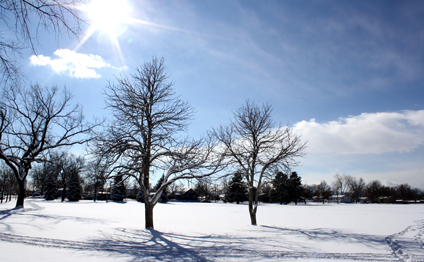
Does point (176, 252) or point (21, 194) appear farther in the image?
point (21, 194)

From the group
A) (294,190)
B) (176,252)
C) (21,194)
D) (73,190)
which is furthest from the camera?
(294,190)

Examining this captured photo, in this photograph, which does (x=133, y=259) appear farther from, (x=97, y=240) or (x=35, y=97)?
(x=35, y=97)

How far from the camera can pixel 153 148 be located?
40.7ft

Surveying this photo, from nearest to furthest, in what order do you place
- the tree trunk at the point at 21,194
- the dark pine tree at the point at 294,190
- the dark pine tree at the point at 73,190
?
the tree trunk at the point at 21,194
the dark pine tree at the point at 73,190
the dark pine tree at the point at 294,190

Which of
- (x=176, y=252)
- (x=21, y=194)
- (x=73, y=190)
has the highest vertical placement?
(x=21, y=194)

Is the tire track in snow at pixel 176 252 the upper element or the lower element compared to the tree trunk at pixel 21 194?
lower

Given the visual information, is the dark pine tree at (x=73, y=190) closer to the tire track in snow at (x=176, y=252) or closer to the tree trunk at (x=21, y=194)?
the tree trunk at (x=21, y=194)

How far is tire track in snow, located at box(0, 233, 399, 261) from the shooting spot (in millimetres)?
6441

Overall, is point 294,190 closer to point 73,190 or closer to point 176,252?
point 73,190

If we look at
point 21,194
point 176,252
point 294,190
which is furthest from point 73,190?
point 176,252

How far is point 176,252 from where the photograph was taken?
7.30 m

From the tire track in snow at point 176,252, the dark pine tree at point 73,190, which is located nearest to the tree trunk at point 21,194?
the tire track in snow at point 176,252

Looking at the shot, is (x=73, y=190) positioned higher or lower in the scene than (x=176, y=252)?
lower

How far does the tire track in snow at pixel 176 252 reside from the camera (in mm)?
6441
